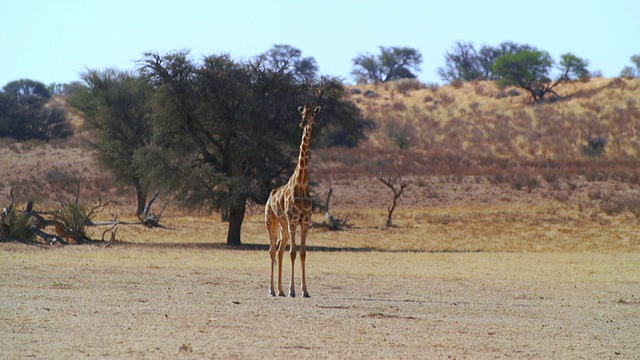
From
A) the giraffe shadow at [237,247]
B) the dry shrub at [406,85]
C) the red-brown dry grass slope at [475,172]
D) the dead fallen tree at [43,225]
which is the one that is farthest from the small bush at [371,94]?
the dead fallen tree at [43,225]

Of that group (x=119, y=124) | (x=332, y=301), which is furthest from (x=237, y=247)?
(x=332, y=301)

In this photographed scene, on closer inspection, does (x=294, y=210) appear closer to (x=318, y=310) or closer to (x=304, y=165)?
(x=304, y=165)

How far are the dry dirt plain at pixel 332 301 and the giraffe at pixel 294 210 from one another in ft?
2.71

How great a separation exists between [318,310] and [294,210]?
9.06 ft

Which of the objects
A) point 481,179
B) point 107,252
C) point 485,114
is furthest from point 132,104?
point 485,114

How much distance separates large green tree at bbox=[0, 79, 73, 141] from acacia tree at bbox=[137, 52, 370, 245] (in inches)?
1516

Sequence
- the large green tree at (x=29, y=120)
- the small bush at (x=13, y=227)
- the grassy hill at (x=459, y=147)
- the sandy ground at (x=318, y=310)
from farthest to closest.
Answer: the large green tree at (x=29, y=120) → the grassy hill at (x=459, y=147) → the small bush at (x=13, y=227) → the sandy ground at (x=318, y=310)

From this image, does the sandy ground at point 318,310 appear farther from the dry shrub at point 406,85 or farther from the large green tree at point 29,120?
the dry shrub at point 406,85

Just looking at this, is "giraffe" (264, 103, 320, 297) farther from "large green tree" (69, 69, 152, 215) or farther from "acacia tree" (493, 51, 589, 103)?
"acacia tree" (493, 51, 589, 103)

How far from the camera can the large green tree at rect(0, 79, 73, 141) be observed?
68.4m

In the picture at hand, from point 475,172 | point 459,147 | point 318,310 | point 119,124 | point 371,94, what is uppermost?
point 371,94

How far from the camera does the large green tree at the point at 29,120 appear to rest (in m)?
68.4

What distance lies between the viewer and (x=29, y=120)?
69.7 meters

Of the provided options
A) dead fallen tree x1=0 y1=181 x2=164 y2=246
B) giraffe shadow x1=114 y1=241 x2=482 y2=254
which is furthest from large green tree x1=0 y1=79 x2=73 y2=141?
giraffe shadow x1=114 y1=241 x2=482 y2=254
